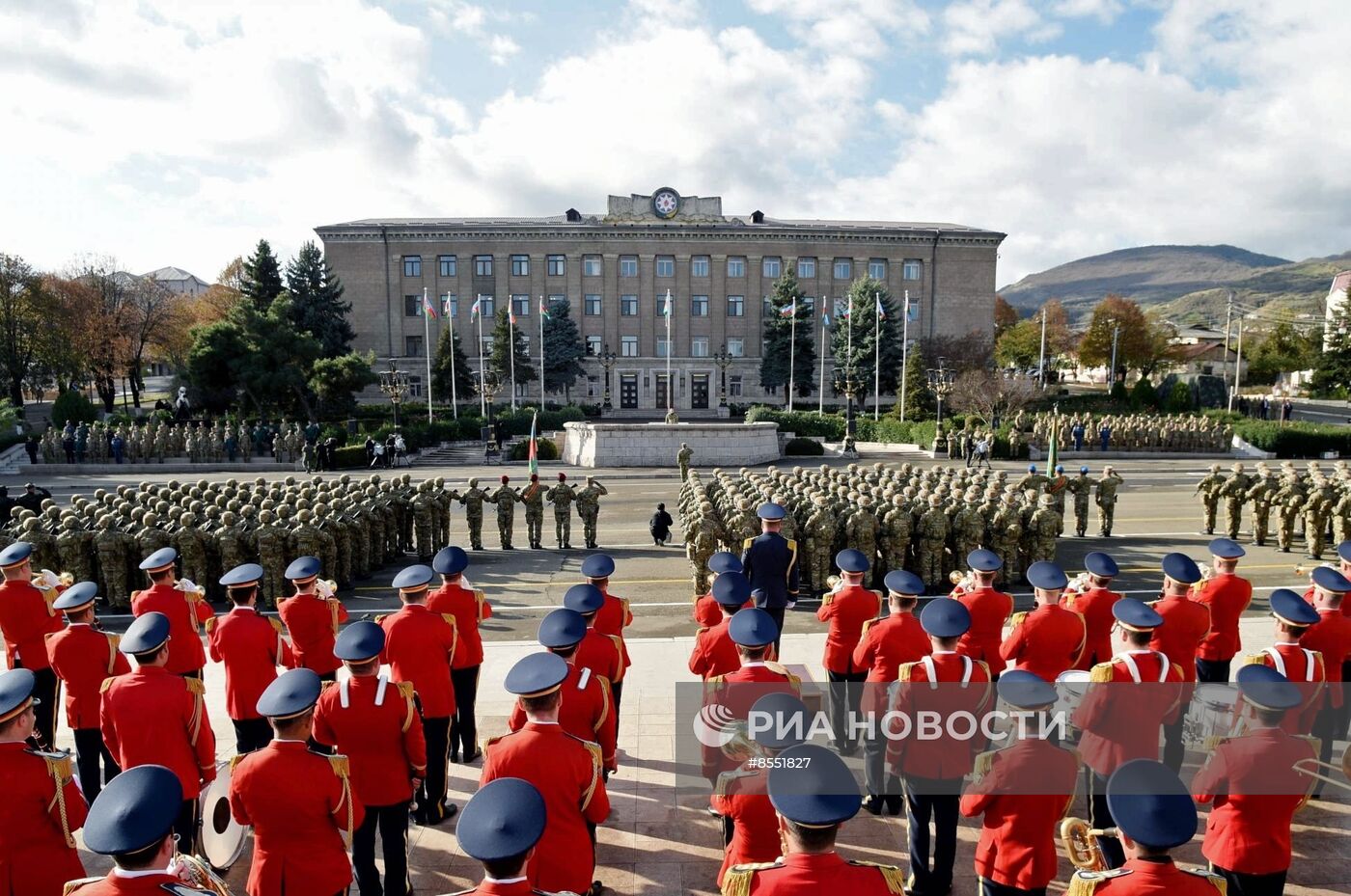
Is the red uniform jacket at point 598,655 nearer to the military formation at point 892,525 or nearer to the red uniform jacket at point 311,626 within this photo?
the red uniform jacket at point 311,626

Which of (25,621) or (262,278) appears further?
(262,278)

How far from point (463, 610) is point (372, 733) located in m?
2.33

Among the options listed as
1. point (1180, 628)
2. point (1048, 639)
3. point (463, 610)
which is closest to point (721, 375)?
point (463, 610)

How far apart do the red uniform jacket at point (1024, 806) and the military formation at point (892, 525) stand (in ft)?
25.5

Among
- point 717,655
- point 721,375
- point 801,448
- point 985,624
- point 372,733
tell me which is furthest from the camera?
point 721,375

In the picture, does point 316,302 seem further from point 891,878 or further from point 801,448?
point 891,878

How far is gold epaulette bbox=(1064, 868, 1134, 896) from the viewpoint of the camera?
3.18 metres

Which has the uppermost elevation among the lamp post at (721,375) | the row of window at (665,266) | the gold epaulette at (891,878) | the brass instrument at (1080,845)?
the row of window at (665,266)

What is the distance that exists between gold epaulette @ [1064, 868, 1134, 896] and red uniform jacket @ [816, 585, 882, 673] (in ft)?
11.1

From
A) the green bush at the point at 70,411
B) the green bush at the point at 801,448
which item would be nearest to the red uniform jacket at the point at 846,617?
the green bush at the point at 801,448

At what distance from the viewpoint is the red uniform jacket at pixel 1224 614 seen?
7238 millimetres

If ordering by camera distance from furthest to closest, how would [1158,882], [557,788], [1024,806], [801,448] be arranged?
1. [801,448]
2. [1024,806]
3. [557,788]
4. [1158,882]

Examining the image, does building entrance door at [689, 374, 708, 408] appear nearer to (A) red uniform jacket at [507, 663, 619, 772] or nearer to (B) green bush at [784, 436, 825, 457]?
(B) green bush at [784, 436, 825, 457]

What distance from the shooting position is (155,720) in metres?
4.95
